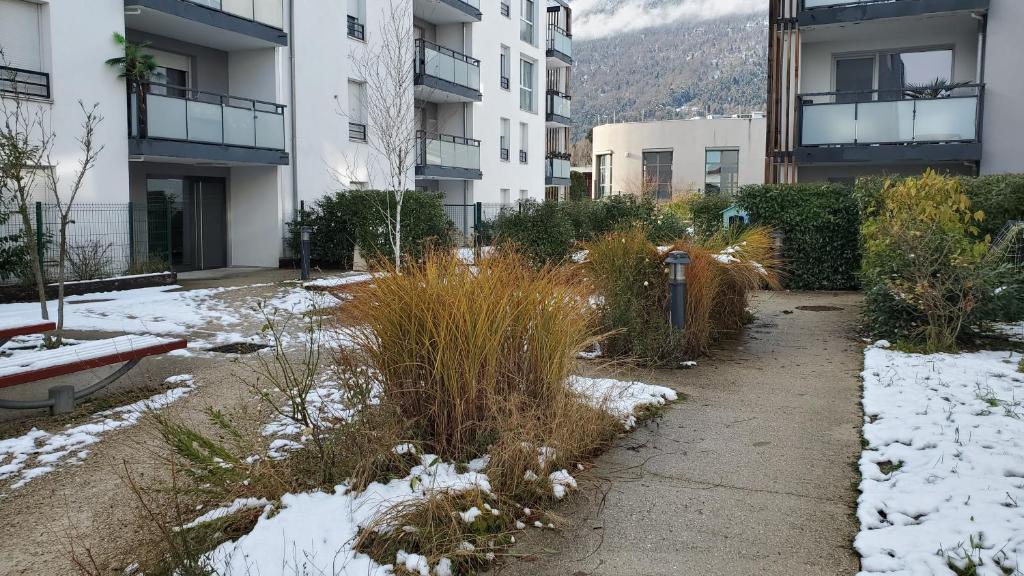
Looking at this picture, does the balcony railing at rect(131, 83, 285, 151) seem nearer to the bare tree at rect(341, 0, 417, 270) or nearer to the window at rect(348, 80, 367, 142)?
the bare tree at rect(341, 0, 417, 270)

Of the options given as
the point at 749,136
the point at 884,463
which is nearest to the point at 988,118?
the point at 884,463

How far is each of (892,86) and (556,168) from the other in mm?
21714

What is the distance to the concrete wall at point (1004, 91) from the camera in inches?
635

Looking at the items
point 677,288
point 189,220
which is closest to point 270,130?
point 189,220

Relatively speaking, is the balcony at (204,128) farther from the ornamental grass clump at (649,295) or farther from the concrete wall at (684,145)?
the concrete wall at (684,145)

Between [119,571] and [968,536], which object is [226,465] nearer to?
[119,571]

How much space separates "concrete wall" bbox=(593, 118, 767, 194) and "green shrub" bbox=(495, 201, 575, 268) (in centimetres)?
Answer: 3353

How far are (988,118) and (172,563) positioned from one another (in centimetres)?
1815

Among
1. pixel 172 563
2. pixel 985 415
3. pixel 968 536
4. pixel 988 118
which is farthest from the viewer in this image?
pixel 988 118

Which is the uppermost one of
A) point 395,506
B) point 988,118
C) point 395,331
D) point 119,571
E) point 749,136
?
point 749,136

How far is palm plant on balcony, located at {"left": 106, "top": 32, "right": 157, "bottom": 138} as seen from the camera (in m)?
15.0

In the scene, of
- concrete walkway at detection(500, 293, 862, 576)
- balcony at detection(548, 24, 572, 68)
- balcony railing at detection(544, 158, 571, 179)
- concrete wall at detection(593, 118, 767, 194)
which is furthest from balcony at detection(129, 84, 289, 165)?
concrete wall at detection(593, 118, 767, 194)

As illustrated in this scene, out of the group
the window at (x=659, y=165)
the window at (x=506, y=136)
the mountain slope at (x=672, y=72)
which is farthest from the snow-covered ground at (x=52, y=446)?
the mountain slope at (x=672, y=72)

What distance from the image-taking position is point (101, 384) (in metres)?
6.06
